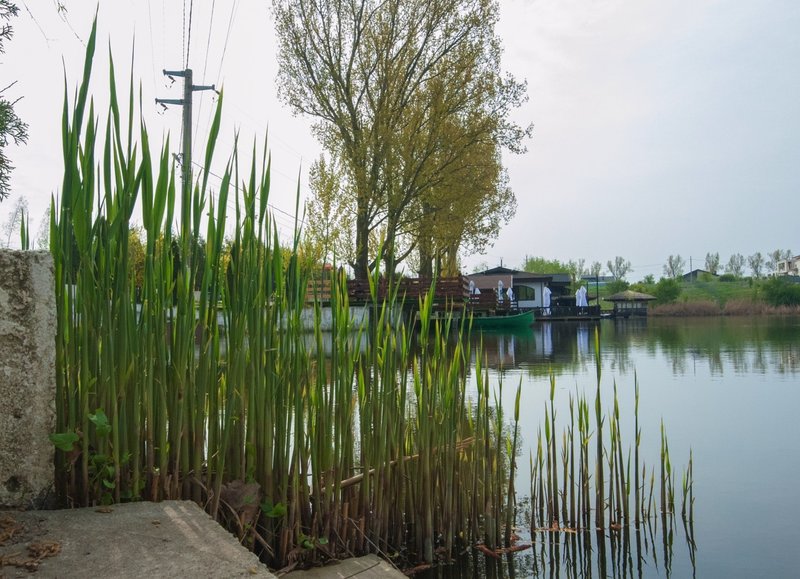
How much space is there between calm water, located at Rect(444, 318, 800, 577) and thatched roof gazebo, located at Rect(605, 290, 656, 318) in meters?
30.9

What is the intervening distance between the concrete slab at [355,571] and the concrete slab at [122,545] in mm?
685

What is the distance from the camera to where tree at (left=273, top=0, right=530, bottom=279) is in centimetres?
2234

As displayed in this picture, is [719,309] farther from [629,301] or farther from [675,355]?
[675,355]

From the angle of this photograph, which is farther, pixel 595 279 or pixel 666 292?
pixel 595 279

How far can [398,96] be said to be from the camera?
74.8 ft

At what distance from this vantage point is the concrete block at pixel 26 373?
75.7 inches

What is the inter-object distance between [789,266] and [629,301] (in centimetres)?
6640

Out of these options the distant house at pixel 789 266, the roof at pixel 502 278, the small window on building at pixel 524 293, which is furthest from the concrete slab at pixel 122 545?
the distant house at pixel 789 266

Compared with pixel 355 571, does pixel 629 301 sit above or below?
above

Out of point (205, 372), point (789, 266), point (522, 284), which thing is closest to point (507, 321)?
point (522, 284)

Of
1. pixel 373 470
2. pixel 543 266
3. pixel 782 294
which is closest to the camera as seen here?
pixel 373 470

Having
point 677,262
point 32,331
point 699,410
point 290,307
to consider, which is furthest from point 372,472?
point 677,262

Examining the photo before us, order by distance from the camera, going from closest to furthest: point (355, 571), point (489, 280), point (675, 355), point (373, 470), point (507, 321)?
1. point (355, 571)
2. point (373, 470)
3. point (675, 355)
4. point (507, 321)
5. point (489, 280)

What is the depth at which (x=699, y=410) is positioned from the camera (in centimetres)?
869
